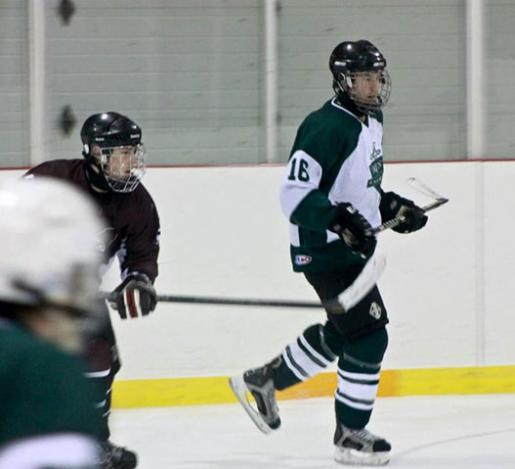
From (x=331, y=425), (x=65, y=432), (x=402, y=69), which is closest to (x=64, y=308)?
(x=65, y=432)

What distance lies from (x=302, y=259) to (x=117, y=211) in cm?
59

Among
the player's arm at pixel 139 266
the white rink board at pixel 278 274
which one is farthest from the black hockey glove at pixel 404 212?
the white rink board at pixel 278 274

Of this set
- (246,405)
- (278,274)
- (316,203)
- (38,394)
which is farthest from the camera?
(278,274)

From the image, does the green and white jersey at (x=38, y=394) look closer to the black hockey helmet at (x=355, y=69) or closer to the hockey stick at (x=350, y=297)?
the hockey stick at (x=350, y=297)

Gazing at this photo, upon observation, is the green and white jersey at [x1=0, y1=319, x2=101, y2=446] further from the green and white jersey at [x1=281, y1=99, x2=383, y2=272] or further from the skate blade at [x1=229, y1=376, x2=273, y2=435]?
the skate blade at [x1=229, y1=376, x2=273, y2=435]

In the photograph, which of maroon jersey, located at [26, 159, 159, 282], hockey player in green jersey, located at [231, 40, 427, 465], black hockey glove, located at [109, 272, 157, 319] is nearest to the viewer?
black hockey glove, located at [109, 272, 157, 319]

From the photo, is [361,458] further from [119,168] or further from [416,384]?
[416,384]

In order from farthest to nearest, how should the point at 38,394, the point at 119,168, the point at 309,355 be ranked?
1. the point at 309,355
2. the point at 119,168
3. the point at 38,394

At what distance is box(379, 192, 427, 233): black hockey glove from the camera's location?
164 inches

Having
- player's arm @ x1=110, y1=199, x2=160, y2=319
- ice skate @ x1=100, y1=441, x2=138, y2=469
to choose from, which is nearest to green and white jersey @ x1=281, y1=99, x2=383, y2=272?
player's arm @ x1=110, y1=199, x2=160, y2=319

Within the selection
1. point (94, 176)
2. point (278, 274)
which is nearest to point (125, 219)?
point (94, 176)

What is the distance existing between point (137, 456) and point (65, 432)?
3.08m

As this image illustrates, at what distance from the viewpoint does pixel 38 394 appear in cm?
111

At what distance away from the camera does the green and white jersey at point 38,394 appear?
1110 mm
